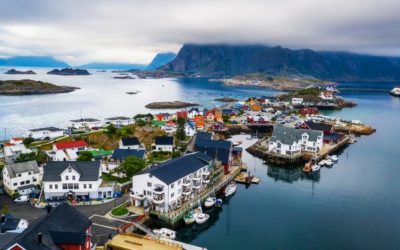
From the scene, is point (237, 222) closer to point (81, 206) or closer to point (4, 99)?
point (81, 206)

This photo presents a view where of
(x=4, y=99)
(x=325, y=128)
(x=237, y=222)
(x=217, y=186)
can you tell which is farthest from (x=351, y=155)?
(x=4, y=99)

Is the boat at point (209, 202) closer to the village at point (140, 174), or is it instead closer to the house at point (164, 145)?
the village at point (140, 174)

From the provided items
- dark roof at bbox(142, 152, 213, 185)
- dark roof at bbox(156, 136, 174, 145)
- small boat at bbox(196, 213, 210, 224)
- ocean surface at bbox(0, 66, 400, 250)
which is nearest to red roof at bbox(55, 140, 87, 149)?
dark roof at bbox(156, 136, 174, 145)

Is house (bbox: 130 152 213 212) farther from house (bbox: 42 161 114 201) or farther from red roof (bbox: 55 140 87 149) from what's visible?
red roof (bbox: 55 140 87 149)

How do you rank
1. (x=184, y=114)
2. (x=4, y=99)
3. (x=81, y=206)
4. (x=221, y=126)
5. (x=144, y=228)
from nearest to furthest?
(x=144, y=228) < (x=81, y=206) < (x=221, y=126) < (x=184, y=114) < (x=4, y=99)

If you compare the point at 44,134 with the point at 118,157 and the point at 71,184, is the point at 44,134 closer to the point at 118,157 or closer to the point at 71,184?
the point at 118,157
